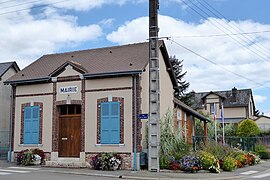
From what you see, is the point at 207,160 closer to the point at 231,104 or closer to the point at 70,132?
the point at 70,132

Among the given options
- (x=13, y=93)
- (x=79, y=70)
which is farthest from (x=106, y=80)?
(x=13, y=93)

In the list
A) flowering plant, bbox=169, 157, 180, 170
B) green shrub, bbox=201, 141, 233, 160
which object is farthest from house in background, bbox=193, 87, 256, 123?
flowering plant, bbox=169, 157, 180, 170

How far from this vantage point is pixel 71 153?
2025cm

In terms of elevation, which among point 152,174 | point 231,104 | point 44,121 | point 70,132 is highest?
point 231,104

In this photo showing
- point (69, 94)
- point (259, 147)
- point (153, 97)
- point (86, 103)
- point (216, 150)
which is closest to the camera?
point (153, 97)

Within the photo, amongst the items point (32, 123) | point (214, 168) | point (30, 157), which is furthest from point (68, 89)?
point (214, 168)

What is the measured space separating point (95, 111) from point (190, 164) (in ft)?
18.4

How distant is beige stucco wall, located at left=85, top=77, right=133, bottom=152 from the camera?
1866cm

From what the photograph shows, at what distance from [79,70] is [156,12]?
526 cm

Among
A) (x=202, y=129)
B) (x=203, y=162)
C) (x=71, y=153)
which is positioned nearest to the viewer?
(x=203, y=162)

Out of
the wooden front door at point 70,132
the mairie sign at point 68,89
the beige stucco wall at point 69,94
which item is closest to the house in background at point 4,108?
the wooden front door at point 70,132

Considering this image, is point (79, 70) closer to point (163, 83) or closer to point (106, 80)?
point (106, 80)

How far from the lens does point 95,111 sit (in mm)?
19594

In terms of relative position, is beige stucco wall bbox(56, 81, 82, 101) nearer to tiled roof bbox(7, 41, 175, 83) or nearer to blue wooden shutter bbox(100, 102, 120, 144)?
tiled roof bbox(7, 41, 175, 83)
